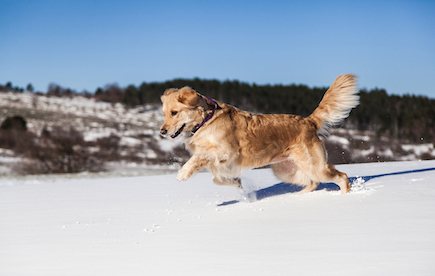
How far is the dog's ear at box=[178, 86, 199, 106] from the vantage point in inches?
182

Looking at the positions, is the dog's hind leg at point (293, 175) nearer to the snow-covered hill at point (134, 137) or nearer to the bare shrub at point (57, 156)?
the snow-covered hill at point (134, 137)

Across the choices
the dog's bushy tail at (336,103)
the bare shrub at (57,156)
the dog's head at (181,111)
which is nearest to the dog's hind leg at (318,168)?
the dog's bushy tail at (336,103)

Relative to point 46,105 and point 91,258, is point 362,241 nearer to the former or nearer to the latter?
point 91,258

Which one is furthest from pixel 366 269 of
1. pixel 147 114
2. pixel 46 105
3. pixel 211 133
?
pixel 46 105

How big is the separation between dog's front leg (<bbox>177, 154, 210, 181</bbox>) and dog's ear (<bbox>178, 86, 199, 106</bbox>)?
0.66 metres

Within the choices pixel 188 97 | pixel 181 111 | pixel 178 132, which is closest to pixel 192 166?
pixel 178 132

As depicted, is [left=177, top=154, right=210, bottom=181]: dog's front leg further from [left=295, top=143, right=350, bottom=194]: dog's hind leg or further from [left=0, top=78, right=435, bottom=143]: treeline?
[left=0, top=78, right=435, bottom=143]: treeline

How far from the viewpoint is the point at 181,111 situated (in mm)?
4637

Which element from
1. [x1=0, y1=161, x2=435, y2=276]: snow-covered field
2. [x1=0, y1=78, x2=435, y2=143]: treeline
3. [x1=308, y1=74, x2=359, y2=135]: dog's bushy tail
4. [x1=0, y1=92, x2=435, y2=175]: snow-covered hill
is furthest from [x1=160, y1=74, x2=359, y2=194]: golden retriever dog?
[x1=0, y1=78, x2=435, y2=143]: treeline

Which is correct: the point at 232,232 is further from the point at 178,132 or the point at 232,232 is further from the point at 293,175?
the point at 293,175

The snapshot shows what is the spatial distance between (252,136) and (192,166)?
0.98 metres

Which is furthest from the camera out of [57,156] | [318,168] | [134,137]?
[134,137]

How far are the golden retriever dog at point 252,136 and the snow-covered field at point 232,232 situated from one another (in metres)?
0.40

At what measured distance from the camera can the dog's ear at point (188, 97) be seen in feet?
15.2
